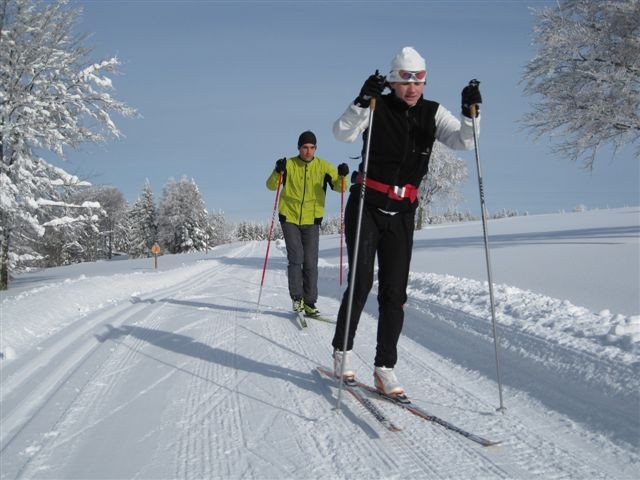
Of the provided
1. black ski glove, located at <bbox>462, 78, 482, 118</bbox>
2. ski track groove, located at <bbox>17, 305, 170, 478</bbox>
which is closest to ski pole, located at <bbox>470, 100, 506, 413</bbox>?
black ski glove, located at <bbox>462, 78, 482, 118</bbox>

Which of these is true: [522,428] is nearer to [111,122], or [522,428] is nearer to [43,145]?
[43,145]

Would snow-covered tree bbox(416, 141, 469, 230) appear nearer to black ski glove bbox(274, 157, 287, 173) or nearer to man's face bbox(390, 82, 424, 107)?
black ski glove bbox(274, 157, 287, 173)

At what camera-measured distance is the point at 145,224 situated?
6281 centimetres

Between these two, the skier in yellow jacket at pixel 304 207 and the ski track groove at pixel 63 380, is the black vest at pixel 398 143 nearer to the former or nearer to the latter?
the ski track groove at pixel 63 380

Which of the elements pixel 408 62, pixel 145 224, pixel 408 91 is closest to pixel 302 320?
pixel 408 91

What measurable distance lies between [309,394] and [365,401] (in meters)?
0.47

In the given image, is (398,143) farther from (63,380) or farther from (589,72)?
(589,72)

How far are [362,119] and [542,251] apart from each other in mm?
10044

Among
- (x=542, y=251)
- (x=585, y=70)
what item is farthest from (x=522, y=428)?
(x=585, y=70)

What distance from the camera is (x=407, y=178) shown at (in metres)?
3.29

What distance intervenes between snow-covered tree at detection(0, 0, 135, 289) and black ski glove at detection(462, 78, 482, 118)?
429 inches

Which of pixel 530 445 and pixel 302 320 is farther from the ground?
pixel 302 320

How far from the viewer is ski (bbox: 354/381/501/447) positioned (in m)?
2.55

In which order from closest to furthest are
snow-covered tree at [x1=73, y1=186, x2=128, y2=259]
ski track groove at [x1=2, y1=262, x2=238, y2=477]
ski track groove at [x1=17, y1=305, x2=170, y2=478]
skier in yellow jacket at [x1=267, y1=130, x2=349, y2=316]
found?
ski track groove at [x1=17, y1=305, x2=170, y2=478] → ski track groove at [x1=2, y1=262, x2=238, y2=477] → skier in yellow jacket at [x1=267, y1=130, x2=349, y2=316] → snow-covered tree at [x1=73, y1=186, x2=128, y2=259]
